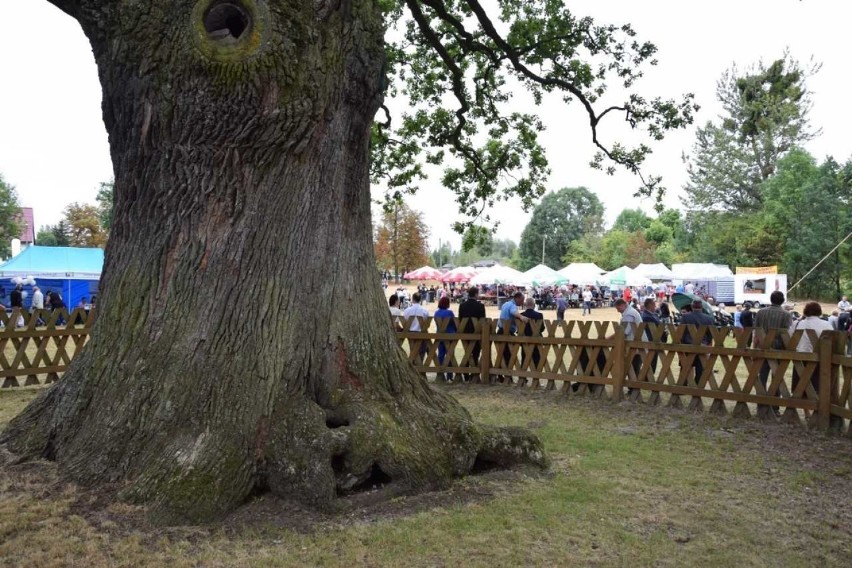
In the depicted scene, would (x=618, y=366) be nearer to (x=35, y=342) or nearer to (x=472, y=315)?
(x=472, y=315)

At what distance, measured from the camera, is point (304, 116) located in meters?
4.84

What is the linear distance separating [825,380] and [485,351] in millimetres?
5312

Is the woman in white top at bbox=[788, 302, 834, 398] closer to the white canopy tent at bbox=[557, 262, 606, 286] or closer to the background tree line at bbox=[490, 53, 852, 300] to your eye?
the white canopy tent at bbox=[557, 262, 606, 286]

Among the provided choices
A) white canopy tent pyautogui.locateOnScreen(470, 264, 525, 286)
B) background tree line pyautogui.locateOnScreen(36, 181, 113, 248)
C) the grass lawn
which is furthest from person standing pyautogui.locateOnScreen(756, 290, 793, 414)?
background tree line pyautogui.locateOnScreen(36, 181, 113, 248)

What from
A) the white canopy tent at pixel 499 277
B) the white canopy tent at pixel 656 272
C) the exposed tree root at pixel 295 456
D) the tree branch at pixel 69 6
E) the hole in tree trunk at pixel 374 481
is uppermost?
the tree branch at pixel 69 6

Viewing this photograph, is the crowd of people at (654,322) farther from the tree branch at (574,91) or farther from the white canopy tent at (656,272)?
the white canopy tent at (656,272)

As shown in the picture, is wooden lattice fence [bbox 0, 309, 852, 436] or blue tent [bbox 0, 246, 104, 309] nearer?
wooden lattice fence [bbox 0, 309, 852, 436]

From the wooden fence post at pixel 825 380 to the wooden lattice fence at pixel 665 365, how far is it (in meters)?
0.01

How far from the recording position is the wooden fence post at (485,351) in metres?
11.3

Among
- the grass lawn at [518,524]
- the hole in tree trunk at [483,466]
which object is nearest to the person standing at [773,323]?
the grass lawn at [518,524]

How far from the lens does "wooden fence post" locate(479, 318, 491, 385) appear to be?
37.2 ft

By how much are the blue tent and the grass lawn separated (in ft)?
72.8

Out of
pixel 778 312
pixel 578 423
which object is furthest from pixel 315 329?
pixel 778 312

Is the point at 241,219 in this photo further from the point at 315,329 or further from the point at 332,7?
the point at 332,7
